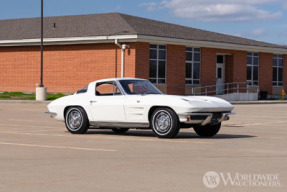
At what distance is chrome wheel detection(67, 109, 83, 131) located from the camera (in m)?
16.2

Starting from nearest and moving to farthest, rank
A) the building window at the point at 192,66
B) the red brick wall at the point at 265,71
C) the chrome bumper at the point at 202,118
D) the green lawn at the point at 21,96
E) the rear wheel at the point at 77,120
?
1. the chrome bumper at the point at 202,118
2. the rear wheel at the point at 77,120
3. the green lawn at the point at 21,96
4. the building window at the point at 192,66
5. the red brick wall at the point at 265,71

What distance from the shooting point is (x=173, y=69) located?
46625 millimetres

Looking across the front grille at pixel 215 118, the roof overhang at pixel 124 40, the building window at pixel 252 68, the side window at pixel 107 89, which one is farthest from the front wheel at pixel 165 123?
the building window at pixel 252 68

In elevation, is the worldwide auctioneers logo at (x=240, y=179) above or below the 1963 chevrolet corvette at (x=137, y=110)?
below

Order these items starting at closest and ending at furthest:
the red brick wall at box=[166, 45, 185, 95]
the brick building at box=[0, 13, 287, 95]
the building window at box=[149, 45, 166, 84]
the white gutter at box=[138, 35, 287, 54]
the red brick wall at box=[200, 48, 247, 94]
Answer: the white gutter at box=[138, 35, 287, 54] → the brick building at box=[0, 13, 287, 95] → the building window at box=[149, 45, 166, 84] → the red brick wall at box=[166, 45, 185, 95] → the red brick wall at box=[200, 48, 247, 94]

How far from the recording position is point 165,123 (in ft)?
48.2

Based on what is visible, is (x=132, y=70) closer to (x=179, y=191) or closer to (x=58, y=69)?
(x=58, y=69)

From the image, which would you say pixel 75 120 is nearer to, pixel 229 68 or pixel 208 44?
pixel 208 44

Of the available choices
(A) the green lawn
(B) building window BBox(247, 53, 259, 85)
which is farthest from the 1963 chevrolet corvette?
(B) building window BBox(247, 53, 259, 85)

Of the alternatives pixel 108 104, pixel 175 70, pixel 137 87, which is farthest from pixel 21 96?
pixel 137 87

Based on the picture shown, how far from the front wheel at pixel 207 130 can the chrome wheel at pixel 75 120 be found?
294 cm

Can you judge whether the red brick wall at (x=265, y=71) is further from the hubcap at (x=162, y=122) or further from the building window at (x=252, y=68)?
the hubcap at (x=162, y=122)

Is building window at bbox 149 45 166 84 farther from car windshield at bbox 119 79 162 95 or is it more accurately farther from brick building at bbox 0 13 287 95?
car windshield at bbox 119 79 162 95

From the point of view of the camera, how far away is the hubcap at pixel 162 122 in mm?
14648
